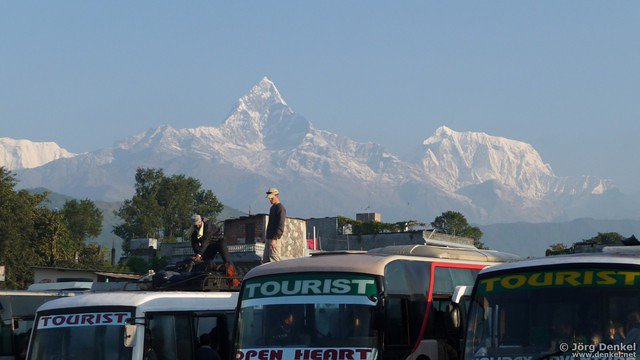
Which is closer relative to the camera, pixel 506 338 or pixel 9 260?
pixel 506 338

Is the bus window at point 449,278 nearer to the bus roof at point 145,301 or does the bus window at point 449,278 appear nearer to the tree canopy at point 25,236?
the bus roof at point 145,301

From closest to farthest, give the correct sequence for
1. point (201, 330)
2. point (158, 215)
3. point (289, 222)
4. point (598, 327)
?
point (598, 327), point (201, 330), point (289, 222), point (158, 215)

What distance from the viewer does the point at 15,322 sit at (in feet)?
67.8

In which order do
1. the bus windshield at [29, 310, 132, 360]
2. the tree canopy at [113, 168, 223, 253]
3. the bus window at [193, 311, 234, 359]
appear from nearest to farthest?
the bus windshield at [29, 310, 132, 360], the bus window at [193, 311, 234, 359], the tree canopy at [113, 168, 223, 253]

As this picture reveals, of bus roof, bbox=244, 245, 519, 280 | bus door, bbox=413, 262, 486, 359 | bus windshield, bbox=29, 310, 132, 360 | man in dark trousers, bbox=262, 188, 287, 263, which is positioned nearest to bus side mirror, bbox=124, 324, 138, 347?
bus windshield, bbox=29, 310, 132, 360

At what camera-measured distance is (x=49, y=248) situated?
2931 inches

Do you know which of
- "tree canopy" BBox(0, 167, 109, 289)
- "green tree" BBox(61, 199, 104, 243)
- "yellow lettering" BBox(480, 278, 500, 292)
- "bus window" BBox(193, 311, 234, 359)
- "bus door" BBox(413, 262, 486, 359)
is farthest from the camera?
"green tree" BBox(61, 199, 104, 243)

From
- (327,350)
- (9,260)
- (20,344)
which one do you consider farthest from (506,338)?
(9,260)

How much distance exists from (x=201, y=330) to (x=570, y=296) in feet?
22.8

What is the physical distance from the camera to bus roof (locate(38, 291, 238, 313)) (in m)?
15.8

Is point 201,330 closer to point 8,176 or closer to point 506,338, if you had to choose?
point 506,338

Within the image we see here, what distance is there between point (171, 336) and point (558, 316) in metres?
6.73

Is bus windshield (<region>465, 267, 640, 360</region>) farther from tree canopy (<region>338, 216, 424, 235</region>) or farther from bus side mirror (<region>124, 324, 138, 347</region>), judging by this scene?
tree canopy (<region>338, 216, 424, 235</region>)

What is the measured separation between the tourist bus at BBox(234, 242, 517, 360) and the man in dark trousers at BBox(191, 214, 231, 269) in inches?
170
